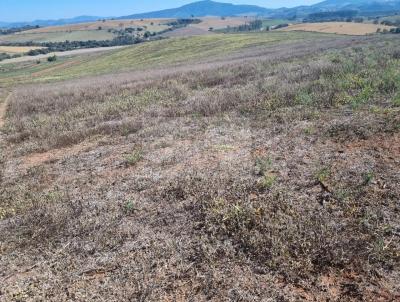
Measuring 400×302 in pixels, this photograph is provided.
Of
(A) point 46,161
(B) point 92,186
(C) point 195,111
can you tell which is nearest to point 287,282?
(B) point 92,186

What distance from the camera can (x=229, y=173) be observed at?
346 inches

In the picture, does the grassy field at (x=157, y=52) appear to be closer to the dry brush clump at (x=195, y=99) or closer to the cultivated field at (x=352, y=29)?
the cultivated field at (x=352, y=29)

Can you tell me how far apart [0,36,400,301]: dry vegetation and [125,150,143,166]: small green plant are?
0.04m

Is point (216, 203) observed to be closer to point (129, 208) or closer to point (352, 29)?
point (129, 208)

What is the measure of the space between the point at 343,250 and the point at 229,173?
11.7 ft

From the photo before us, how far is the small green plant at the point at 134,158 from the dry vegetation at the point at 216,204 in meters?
0.04

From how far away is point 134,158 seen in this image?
34.0 feet

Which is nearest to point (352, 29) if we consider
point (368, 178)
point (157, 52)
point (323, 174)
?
point (157, 52)

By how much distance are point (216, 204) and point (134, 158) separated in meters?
3.81

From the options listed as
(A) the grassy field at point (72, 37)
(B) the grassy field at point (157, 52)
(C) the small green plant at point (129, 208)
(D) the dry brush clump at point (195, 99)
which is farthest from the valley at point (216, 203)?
(A) the grassy field at point (72, 37)

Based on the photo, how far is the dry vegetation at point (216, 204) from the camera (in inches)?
218

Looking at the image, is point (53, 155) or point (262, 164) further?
point (53, 155)

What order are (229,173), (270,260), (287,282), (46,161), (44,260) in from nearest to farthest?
(287,282) → (270,260) → (44,260) → (229,173) → (46,161)

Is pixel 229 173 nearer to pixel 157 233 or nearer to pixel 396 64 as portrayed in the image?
pixel 157 233
